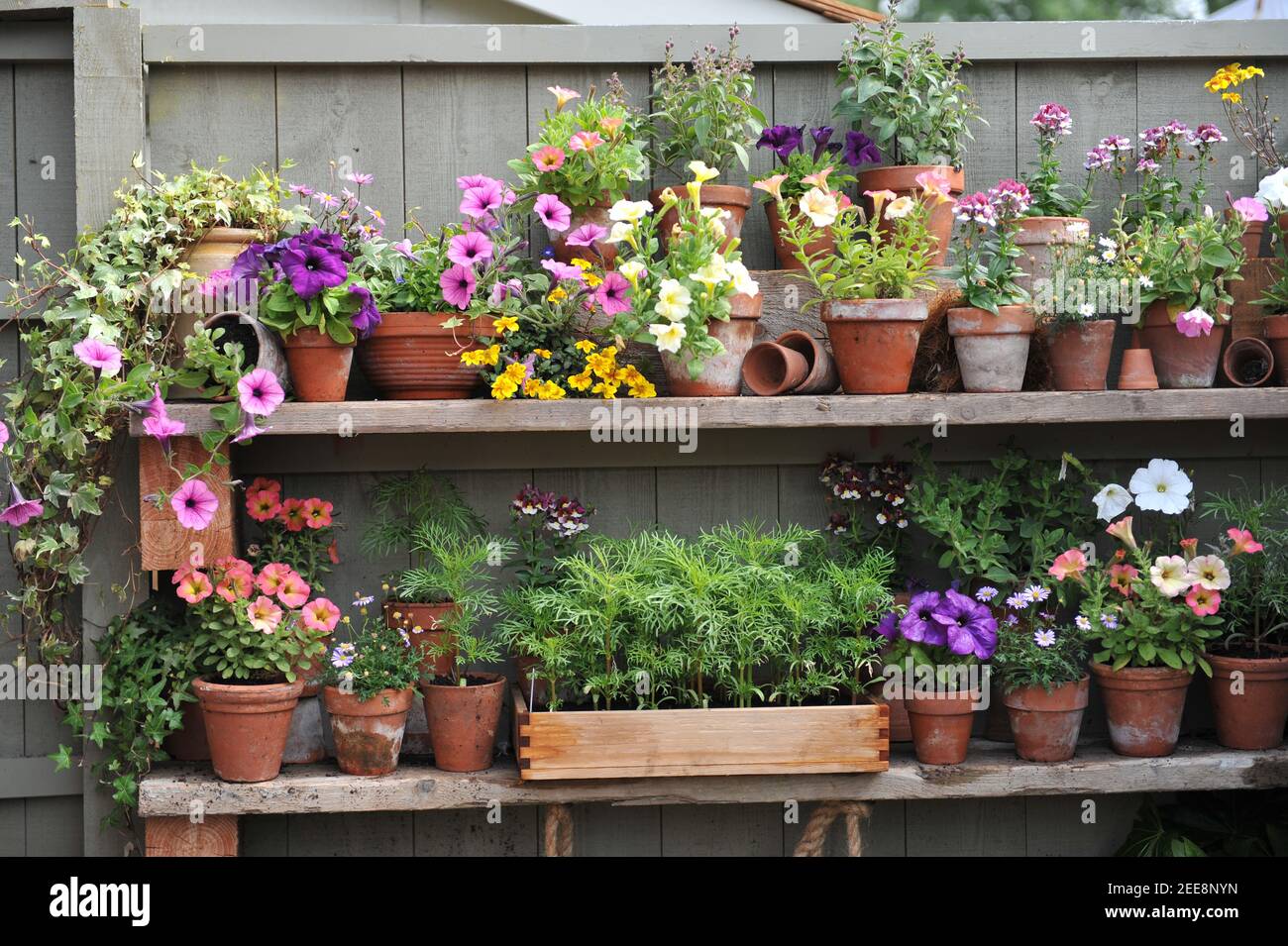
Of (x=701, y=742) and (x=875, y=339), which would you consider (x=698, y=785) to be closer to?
(x=701, y=742)

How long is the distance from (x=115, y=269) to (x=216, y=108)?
0.49 meters

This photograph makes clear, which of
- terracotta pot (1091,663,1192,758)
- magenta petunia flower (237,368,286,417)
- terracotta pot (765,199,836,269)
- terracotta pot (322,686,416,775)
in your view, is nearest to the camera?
magenta petunia flower (237,368,286,417)

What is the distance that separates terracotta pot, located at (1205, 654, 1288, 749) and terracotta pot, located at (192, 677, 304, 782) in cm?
194

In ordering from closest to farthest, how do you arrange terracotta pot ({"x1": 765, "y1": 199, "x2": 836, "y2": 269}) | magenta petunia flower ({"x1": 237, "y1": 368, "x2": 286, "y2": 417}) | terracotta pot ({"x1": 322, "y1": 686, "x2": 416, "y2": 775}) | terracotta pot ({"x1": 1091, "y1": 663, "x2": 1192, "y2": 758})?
magenta petunia flower ({"x1": 237, "y1": 368, "x2": 286, "y2": 417}), terracotta pot ({"x1": 322, "y1": 686, "x2": 416, "y2": 775}), terracotta pot ({"x1": 1091, "y1": 663, "x2": 1192, "y2": 758}), terracotta pot ({"x1": 765, "y1": 199, "x2": 836, "y2": 269})

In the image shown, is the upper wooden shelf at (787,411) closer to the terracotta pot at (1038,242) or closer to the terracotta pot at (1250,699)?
the terracotta pot at (1038,242)

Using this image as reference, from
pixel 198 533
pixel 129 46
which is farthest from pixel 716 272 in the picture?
pixel 129 46

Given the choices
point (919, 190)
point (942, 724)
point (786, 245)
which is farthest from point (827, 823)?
point (919, 190)

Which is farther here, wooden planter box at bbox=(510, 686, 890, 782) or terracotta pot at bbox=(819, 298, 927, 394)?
terracotta pot at bbox=(819, 298, 927, 394)

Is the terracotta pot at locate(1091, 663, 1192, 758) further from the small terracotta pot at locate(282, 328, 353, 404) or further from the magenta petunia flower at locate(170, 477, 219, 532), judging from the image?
the magenta petunia flower at locate(170, 477, 219, 532)

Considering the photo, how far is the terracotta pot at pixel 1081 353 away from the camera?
8.31 feet

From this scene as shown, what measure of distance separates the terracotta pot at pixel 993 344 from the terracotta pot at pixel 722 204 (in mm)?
496

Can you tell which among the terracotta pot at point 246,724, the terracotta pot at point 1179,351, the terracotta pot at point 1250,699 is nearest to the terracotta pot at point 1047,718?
the terracotta pot at point 1250,699

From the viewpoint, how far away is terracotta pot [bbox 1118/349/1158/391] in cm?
257

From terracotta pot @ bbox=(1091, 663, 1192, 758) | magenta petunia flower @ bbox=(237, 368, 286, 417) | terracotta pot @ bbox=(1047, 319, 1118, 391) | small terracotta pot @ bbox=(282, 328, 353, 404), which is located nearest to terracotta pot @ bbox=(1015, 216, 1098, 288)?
terracotta pot @ bbox=(1047, 319, 1118, 391)
